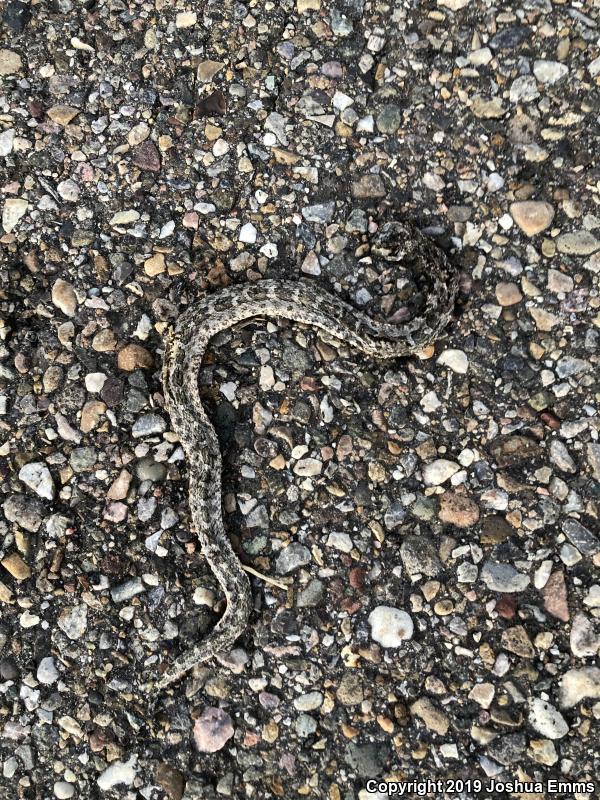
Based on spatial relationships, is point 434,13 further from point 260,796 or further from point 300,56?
point 260,796

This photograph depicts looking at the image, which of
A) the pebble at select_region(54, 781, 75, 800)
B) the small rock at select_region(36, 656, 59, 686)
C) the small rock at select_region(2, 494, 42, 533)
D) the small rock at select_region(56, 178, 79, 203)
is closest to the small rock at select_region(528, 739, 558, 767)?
the pebble at select_region(54, 781, 75, 800)

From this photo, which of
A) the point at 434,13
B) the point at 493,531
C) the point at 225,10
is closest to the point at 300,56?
the point at 225,10

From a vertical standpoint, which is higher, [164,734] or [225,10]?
[225,10]

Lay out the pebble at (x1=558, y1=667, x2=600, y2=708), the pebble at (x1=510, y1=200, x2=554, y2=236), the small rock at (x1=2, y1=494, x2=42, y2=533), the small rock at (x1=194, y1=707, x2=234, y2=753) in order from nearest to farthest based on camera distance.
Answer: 1. the pebble at (x1=558, y1=667, x2=600, y2=708)
2. the small rock at (x1=194, y1=707, x2=234, y2=753)
3. the small rock at (x1=2, y1=494, x2=42, y2=533)
4. the pebble at (x1=510, y1=200, x2=554, y2=236)

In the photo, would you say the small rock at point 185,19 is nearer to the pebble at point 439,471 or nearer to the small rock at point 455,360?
the small rock at point 455,360

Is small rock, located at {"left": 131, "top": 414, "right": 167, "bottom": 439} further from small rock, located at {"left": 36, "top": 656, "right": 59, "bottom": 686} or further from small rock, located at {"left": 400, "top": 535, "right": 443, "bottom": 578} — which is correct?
small rock, located at {"left": 400, "top": 535, "right": 443, "bottom": 578}

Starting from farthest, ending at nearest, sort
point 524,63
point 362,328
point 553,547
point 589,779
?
point 524,63
point 362,328
point 553,547
point 589,779

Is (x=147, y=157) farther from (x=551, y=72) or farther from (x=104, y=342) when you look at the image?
(x=551, y=72)
